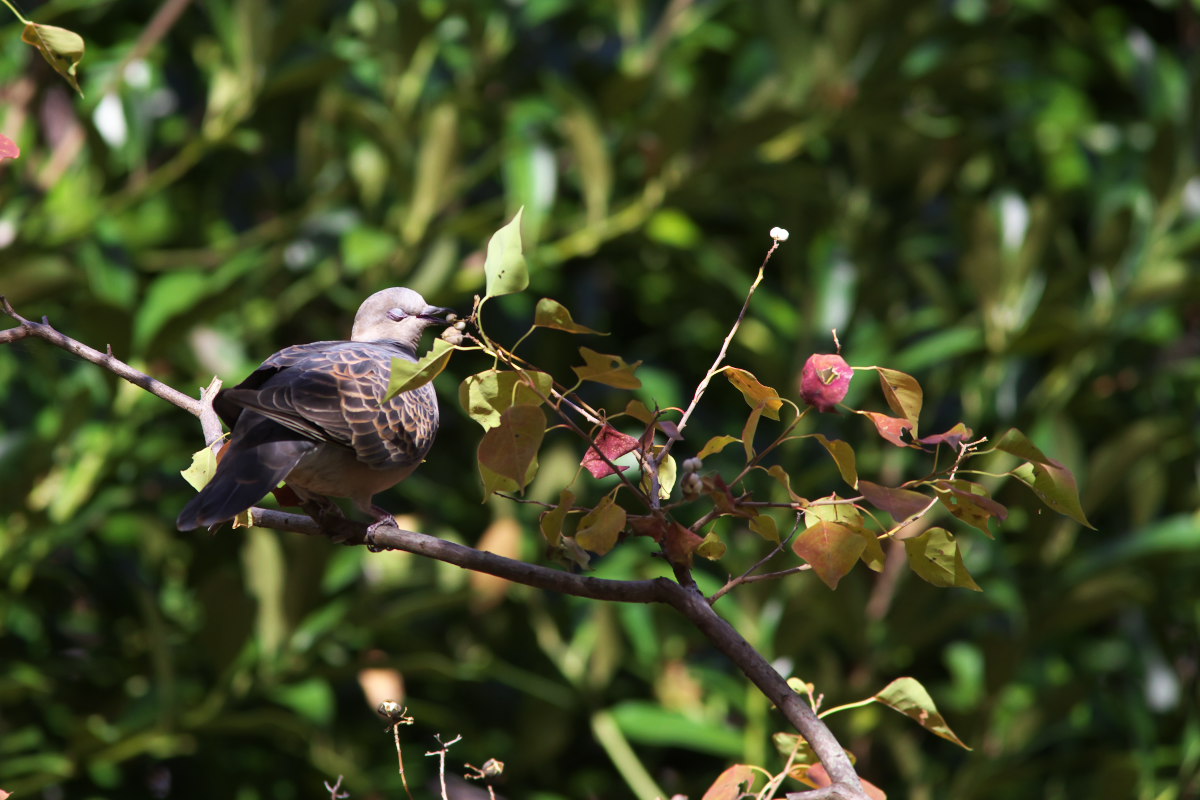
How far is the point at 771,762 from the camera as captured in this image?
111 inches

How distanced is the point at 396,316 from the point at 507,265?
1411 millimetres

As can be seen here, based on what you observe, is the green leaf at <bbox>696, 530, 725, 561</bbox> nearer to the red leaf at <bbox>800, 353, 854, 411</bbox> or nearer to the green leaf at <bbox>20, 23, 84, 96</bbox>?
the red leaf at <bbox>800, 353, 854, 411</bbox>

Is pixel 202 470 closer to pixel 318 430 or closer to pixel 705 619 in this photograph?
pixel 318 430

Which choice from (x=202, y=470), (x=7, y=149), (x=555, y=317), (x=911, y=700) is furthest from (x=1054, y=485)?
(x=7, y=149)

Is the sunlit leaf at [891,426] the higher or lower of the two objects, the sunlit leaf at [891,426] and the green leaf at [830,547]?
the higher

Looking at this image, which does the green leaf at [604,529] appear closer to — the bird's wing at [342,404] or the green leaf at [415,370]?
the green leaf at [415,370]

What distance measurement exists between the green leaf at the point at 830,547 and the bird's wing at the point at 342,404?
0.80 meters

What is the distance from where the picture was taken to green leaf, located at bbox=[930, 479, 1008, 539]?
1.05 m

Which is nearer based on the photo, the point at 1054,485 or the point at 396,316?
the point at 1054,485

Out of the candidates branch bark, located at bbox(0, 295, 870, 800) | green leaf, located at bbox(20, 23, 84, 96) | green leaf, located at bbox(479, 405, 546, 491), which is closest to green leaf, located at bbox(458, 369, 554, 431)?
green leaf, located at bbox(479, 405, 546, 491)

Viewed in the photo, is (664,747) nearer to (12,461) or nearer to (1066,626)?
(1066,626)

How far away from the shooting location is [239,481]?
1.50 metres

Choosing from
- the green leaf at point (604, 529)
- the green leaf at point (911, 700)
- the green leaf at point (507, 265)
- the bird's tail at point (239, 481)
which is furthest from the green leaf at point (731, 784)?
the bird's tail at point (239, 481)

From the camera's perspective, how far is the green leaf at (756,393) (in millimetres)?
1110
